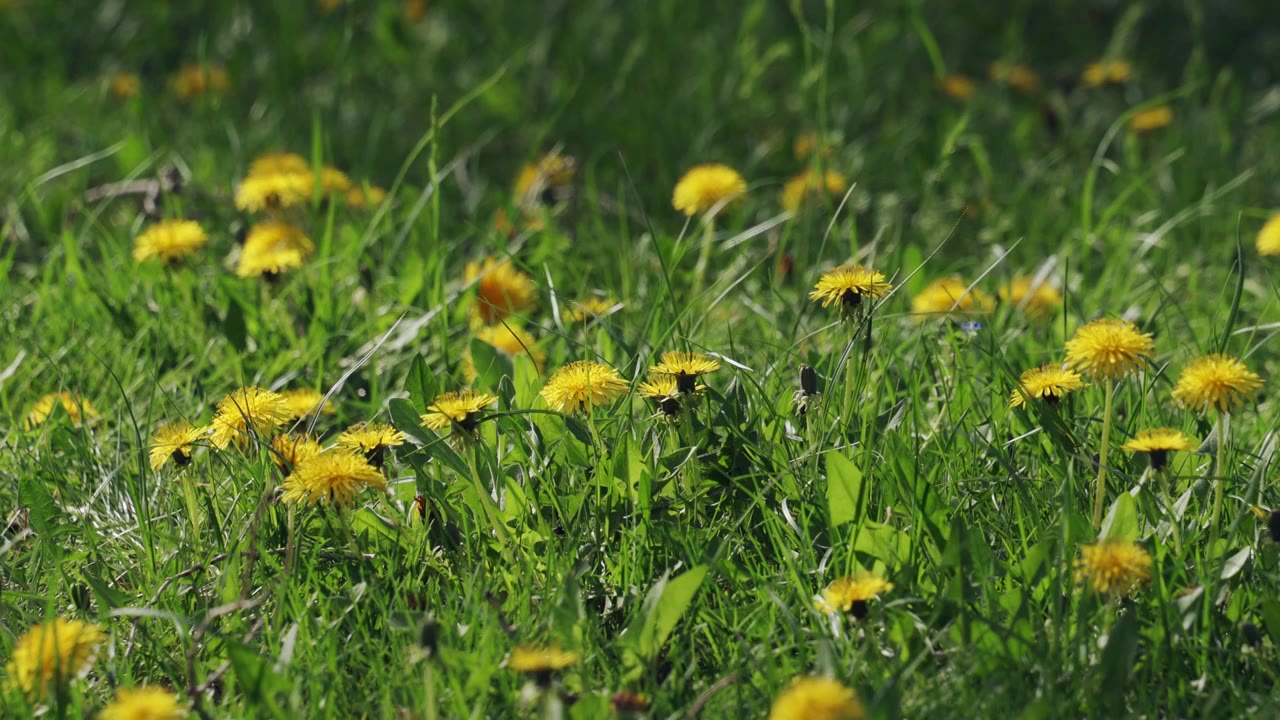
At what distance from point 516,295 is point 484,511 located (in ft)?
2.83

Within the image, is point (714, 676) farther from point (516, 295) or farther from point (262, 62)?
point (262, 62)

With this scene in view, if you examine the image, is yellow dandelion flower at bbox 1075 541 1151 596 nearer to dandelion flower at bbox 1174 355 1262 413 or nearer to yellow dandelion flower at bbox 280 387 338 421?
dandelion flower at bbox 1174 355 1262 413

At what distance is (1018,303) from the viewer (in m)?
2.66

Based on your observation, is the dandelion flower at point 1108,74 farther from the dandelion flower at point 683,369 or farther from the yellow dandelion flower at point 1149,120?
the dandelion flower at point 683,369

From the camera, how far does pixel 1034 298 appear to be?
2648 mm

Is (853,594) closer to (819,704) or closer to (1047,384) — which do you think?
(819,704)

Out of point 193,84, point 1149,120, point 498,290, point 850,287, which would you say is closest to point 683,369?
point 850,287

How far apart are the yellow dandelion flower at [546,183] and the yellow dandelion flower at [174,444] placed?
127 centimetres

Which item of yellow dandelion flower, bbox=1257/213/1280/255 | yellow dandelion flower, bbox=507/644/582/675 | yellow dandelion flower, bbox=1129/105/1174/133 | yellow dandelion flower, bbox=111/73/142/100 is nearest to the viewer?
yellow dandelion flower, bbox=507/644/582/675

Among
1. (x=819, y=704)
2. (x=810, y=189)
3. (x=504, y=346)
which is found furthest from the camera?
(x=810, y=189)

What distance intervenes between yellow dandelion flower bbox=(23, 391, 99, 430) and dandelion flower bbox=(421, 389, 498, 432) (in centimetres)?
66

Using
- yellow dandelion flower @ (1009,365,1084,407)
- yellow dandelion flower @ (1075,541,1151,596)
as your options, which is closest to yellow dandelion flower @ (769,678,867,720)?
yellow dandelion flower @ (1075,541,1151,596)

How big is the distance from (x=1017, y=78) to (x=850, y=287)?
104 inches

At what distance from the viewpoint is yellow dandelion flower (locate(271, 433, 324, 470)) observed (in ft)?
5.60
